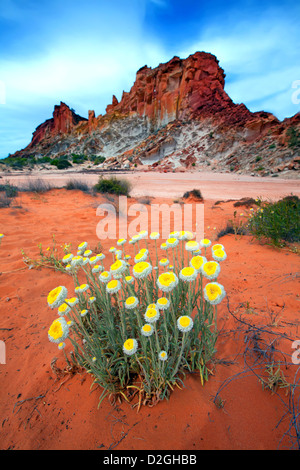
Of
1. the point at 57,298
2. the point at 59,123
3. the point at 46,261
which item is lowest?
the point at 46,261

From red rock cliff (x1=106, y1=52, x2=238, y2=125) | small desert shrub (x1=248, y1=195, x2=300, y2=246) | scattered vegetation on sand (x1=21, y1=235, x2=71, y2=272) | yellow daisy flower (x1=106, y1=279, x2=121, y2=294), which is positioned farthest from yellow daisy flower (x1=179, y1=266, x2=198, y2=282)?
red rock cliff (x1=106, y1=52, x2=238, y2=125)

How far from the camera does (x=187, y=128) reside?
33.3 m

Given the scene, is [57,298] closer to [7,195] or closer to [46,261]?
[46,261]

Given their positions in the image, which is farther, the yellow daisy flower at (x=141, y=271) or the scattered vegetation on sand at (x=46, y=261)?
the scattered vegetation on sand at (x=46, y=261)

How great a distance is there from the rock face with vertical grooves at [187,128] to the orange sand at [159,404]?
1997 centimetres

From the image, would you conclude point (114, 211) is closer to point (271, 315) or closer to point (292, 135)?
point (271, 315)

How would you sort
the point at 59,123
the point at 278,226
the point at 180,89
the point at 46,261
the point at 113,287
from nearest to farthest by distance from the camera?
the point at 113,287 < the point at 46,261 < the point at 278,226 < the point at 180,89 < the point at 59,123

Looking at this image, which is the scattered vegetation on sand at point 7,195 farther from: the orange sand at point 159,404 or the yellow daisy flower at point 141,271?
the yellow daisy flower at point 141,271

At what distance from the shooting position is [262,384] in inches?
52.3

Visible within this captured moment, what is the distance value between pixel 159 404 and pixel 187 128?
123ft

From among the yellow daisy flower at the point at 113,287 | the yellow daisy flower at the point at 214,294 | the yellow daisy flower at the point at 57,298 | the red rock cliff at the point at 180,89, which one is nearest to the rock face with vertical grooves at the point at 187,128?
the red rock cliff at the point at 180,89

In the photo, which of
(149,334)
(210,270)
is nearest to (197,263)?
(210,270)

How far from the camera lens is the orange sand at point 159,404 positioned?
3.84ft

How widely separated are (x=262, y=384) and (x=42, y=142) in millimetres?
84274
